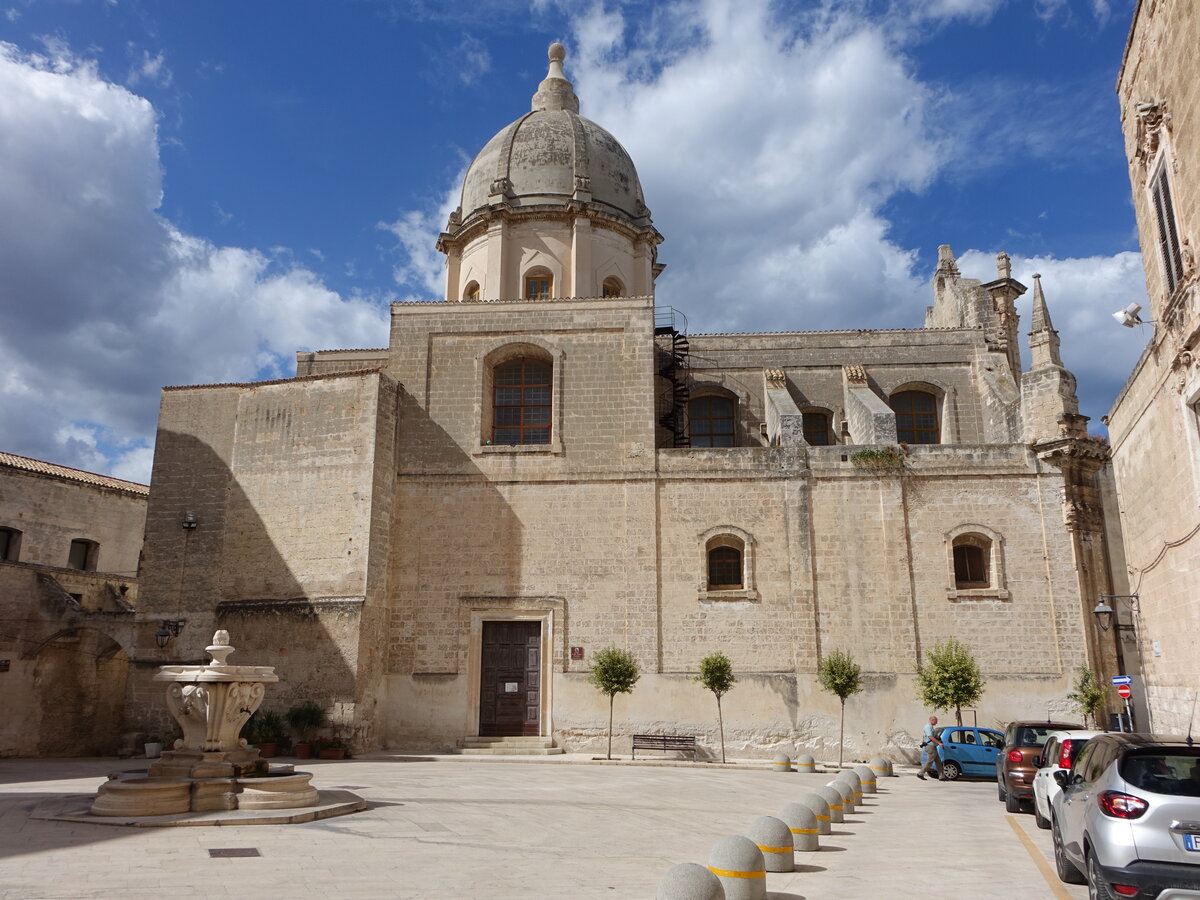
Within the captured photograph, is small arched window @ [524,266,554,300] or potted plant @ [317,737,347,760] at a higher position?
small arched window @ [524,266,554,300]

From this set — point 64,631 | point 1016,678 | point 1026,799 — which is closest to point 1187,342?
point 1026,799

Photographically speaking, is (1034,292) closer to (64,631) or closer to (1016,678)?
(1016,678)

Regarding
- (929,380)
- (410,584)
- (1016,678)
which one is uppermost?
(929,380)

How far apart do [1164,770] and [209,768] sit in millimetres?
9763

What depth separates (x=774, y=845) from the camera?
802cm

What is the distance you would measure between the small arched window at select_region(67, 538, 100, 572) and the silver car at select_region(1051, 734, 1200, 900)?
26.4 metres

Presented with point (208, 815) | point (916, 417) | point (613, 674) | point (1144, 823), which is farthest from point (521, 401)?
point (1144, 823)

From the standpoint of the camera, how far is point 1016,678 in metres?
20.2

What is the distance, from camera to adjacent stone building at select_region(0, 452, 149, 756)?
69.2 ft

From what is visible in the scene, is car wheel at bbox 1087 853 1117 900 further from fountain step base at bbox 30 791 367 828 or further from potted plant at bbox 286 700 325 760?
potted plant at bbox 286 700 325 760

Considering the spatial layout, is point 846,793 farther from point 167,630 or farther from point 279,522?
point 167,630

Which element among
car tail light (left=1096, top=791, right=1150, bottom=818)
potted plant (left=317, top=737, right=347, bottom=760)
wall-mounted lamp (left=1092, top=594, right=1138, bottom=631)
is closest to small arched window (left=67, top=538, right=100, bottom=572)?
potted plant (left=317, top=737, right=347, bottom=760)

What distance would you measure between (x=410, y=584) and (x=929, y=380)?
48.4 feet

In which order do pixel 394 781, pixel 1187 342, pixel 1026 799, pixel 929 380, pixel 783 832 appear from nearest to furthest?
pixel 783 832, pixel 1187 342, pixel 1026 799, pixel 394 781, pixel 929 380
